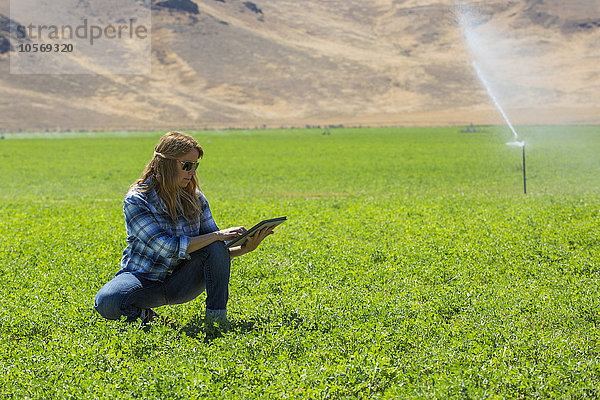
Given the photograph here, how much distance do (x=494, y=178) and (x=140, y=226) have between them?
25.3 metres

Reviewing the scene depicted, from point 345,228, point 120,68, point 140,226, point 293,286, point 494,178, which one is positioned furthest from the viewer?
point 120,68

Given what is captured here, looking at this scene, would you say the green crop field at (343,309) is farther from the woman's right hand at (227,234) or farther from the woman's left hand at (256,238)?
the woman's right hand at (227,234)

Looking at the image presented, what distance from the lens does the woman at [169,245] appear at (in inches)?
280

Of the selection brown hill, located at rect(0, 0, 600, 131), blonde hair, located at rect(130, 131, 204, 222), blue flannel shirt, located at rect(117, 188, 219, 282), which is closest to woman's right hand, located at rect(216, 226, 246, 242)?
blue flannel shirt, located at rect(117, 188, 219, 282)

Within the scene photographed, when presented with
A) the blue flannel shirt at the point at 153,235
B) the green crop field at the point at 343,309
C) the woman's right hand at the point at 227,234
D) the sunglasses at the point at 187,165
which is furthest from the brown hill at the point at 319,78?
the sunglasses at the point at 187,165

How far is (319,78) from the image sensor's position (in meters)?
166

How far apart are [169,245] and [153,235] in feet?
0.65

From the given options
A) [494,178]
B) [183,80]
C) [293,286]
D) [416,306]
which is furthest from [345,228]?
[183,80]

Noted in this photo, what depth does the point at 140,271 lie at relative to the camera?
7402mm

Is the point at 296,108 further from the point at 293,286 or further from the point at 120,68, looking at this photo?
the point at 293,286

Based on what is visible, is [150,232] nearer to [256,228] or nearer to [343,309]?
[256,228]

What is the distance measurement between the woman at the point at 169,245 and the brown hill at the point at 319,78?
126235mm

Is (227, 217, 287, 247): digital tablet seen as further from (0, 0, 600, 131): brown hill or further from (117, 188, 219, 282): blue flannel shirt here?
(0, 0, 600, 131): brown hill

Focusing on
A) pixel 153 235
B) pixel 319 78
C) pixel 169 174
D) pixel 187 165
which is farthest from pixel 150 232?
pixel 319 78
